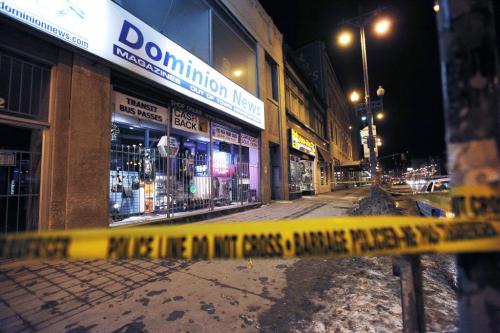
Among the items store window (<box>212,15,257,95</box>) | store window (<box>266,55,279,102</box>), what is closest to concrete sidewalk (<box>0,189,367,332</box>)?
store window (<box>212,15,257,95</box>)

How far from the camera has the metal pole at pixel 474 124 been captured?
113cm

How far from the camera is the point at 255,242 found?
4.18ft

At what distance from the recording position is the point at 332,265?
15.1 feet

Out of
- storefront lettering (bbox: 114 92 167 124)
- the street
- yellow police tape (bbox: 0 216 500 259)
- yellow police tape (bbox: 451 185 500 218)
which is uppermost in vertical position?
storefront lettering (bbox: 114 92 167 124)

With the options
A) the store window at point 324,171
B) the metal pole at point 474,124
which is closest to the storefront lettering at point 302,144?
the store window at point 324,171

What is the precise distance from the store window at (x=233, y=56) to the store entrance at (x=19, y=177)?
7.88 meters

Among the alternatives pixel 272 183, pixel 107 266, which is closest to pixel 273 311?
pixel 107 266

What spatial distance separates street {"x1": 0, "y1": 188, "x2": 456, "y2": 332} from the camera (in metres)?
2.67

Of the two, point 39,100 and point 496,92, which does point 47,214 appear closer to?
point 39,100

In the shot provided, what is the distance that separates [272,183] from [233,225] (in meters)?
14.8

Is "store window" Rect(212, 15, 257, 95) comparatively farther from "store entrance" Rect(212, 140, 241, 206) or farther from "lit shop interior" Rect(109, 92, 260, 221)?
"store entrance" Rect(212, 140, 241, 206)

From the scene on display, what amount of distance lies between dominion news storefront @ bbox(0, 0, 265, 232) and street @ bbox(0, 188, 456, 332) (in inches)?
59.5

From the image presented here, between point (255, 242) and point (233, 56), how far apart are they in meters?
13.7

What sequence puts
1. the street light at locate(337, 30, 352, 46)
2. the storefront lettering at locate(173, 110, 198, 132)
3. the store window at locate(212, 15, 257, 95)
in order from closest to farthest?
the storefront lettering at locate(173, 110, 198, 132) → the store window at locate(212, 15, 257, 95) → the street light at locate(337, 30, 352, 46)
